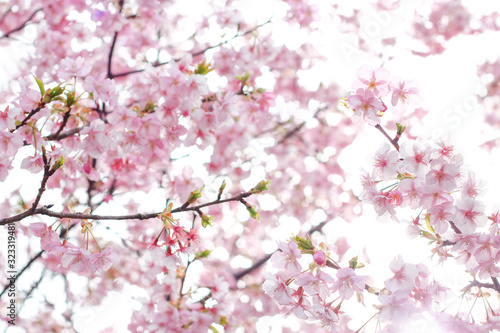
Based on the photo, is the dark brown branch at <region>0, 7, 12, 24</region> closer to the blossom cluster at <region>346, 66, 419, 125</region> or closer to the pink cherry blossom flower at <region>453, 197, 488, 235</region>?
the blossom cluster at <region>346, 66, 419, 125</region>

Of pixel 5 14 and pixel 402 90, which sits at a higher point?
pixel 5 14

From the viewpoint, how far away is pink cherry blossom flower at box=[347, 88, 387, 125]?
212 centimetres

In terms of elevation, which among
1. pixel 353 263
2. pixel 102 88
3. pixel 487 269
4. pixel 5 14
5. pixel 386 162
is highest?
pixel 5 14

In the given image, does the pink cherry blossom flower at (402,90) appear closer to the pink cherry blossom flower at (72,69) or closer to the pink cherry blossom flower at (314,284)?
the pink cherry blossom flower at (314,284)

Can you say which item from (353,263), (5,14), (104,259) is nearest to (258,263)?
(104,259)

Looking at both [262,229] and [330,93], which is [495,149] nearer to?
[330,93]

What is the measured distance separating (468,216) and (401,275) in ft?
1.40

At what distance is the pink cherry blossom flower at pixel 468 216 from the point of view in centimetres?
192

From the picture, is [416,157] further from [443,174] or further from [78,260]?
[78,260]

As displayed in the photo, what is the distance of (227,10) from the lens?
4559mm

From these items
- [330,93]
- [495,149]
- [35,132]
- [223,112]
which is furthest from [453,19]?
[35,132]

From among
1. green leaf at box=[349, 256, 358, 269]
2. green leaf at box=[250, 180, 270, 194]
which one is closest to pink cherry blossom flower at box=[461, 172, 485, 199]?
green leaf at box=[349, 256, 358, 269]

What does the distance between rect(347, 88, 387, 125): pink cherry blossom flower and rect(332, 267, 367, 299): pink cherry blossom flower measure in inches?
30.2

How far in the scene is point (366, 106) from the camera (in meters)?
Result: 2.15
